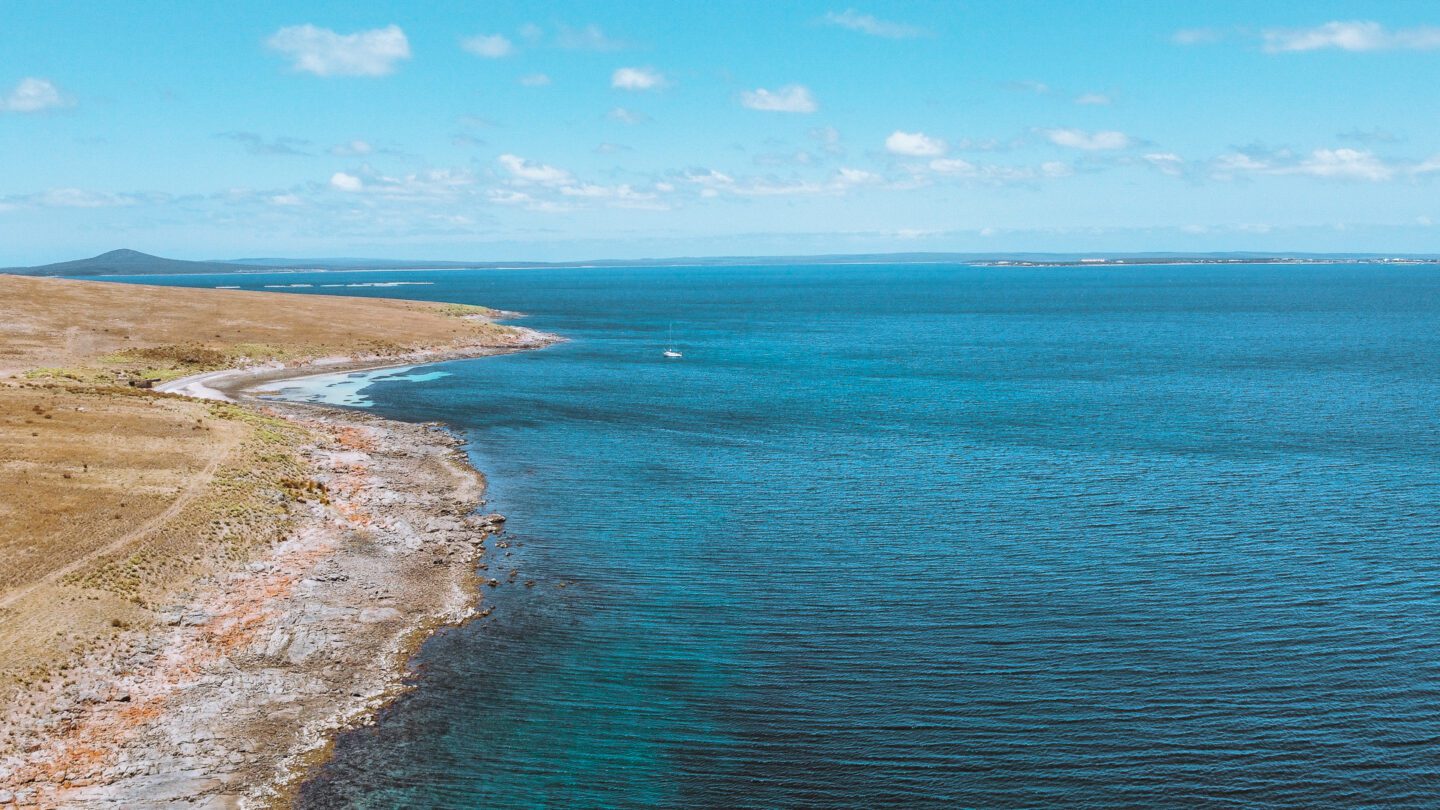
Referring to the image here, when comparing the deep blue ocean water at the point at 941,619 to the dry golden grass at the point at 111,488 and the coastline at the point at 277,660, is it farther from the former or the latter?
the dry golden grass at the point at 111,488

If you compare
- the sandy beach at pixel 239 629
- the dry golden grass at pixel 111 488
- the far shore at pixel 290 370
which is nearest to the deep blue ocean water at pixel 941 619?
the sandy beach at pixel 239 629

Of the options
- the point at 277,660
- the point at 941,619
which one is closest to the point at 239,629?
the point at 277,660

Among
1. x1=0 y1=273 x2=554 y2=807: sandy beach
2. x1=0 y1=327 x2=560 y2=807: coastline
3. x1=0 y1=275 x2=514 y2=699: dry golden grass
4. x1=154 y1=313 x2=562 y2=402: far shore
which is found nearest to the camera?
x1=0 y1=327 x2=560 y2=807: coastline

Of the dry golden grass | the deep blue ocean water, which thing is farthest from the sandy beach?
the deep blue ocean water

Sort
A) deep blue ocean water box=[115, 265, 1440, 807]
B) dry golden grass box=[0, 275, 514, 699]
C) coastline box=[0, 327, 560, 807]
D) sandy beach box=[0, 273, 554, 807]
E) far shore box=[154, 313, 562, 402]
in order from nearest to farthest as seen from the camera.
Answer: coastline box=[0, 327, 560, 807] → sandy beach box=[0, 273, 554, 807] → deep blue ocean water box=[115, 265, 1440, 807] → dry golden grass box=[0, 275, 514, 699] → far shore box=[154, 313, 562, 402]

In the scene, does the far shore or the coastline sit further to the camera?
the far shore

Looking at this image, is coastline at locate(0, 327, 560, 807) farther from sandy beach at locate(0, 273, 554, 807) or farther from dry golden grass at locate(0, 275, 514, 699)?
dry golden grass at locate(0, 275, 514, 699)
